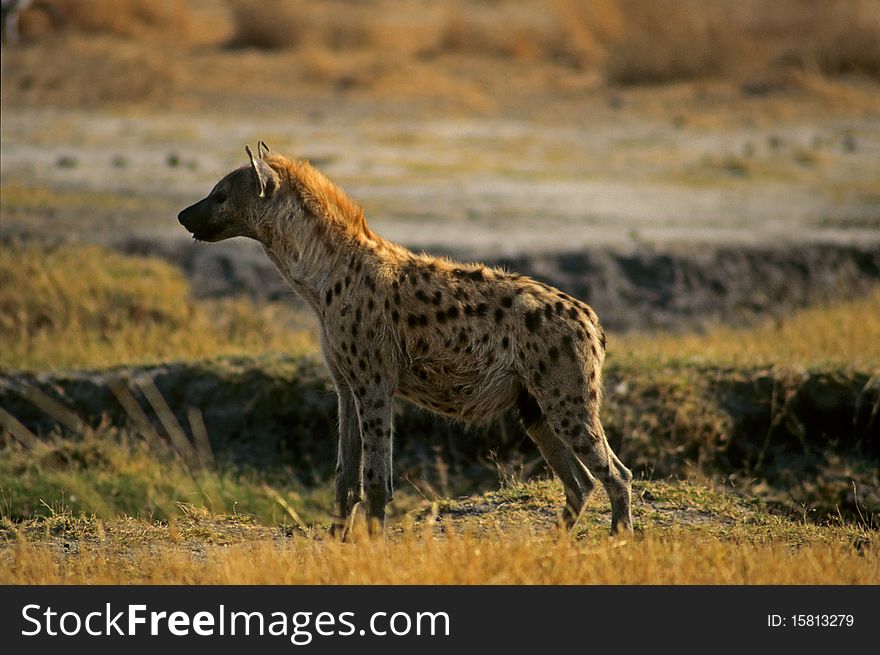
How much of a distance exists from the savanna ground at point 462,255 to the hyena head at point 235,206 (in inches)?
54.3

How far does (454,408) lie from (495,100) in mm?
15992

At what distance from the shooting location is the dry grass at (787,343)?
9.95m

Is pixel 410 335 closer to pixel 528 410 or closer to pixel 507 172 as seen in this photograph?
pixel 528 410

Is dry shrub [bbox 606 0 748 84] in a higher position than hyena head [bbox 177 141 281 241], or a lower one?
higher

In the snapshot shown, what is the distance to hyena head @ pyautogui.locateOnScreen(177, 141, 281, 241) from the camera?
23.1 ft

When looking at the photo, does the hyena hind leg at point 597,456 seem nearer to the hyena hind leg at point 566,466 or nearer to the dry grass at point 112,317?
the hyena hind leg at point 566,466

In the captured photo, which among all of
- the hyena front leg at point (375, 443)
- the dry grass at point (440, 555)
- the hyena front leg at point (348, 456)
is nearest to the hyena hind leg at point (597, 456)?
the dry grass at point (440, 555)

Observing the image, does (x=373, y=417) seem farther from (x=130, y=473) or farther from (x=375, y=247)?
(x=130, y=473)

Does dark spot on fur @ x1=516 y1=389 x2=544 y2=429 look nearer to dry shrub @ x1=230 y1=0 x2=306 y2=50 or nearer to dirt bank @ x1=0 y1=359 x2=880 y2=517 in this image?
dirt bank @ x1=0 y1=359 x2=880 y2=517

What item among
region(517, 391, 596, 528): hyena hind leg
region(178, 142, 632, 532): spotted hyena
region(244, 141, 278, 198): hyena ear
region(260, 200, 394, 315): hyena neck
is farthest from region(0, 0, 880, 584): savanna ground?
region(244, 141, 278, 198): hyena ear

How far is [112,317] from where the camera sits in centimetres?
1120

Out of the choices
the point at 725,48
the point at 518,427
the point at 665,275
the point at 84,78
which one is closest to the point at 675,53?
the point at 725,48

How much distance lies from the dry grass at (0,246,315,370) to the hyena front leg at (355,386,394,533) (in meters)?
3.56

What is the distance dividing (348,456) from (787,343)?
5.02 metres
